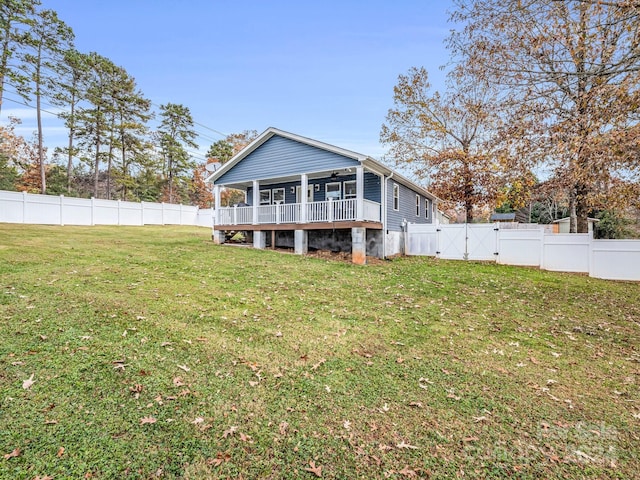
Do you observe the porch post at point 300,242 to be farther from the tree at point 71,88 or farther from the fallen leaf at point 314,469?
the tree at point 71,88

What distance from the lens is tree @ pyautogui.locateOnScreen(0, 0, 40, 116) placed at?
17578mm

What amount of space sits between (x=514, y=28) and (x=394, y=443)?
27.7 feet

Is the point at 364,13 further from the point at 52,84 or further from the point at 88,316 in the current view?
the point at 52,84

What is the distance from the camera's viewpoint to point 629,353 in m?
4.92

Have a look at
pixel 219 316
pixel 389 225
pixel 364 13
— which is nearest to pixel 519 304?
pixel 219 316

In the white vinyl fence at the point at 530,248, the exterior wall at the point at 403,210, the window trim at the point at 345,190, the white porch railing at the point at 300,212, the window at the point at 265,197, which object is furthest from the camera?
the window at the point at 265,197

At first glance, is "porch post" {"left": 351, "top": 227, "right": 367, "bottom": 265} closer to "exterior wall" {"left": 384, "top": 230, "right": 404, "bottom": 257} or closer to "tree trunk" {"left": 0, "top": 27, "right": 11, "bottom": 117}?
"exterior wall" {"left": 384, "top": 230, "right": 404, "bottom": 257}

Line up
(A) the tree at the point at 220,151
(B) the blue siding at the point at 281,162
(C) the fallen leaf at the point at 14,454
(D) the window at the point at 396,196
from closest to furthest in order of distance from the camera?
1. (C) the fallen leaf at the point at 14,454
2. (B) the blue siding at the point at 281,162
3. (D) the window at the point at 396,196
4. (A) the tree at the point at 220,151

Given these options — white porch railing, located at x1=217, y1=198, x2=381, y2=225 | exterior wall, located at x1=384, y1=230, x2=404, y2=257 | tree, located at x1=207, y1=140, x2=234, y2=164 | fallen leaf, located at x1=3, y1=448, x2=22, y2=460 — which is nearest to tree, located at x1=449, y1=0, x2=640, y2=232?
white porch railing, located at x1=217, y1=198, x2=381, y2=225

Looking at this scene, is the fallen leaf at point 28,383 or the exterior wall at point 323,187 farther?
the exterior wall at point 323,187

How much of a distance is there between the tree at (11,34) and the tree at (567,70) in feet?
75.9

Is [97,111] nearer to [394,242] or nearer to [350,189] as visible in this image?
[350,189]

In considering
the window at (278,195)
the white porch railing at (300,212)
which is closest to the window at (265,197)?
the window at (278,195)

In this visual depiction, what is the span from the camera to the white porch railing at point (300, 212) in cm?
1255
